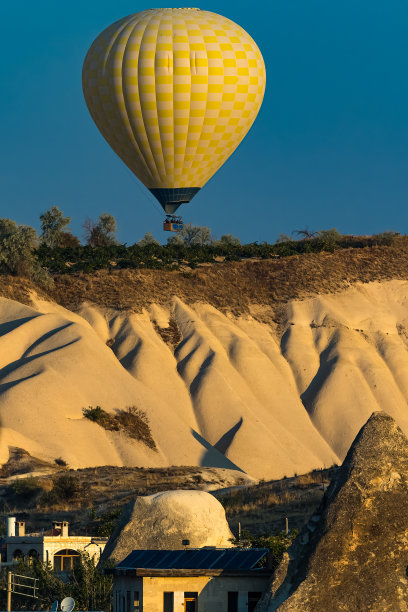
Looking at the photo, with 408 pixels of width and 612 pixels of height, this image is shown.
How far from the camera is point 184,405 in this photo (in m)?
88.4

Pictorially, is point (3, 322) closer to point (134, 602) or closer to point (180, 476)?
point (180, 476)

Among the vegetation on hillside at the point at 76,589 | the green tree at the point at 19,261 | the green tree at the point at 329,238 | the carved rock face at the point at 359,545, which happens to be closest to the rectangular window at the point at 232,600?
the carved rock face at the point at 359,545

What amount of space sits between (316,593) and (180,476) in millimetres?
46021

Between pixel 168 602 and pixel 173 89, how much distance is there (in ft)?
140

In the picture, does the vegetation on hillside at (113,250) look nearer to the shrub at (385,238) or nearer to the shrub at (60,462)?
the shrub at (385,238)

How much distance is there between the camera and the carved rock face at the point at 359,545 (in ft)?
86.9

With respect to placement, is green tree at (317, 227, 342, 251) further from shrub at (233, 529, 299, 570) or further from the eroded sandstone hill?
shrub at (233, 529, 299, 570)

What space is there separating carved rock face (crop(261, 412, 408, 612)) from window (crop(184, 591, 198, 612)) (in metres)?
3.66

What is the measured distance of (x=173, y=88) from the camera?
69.7 meters

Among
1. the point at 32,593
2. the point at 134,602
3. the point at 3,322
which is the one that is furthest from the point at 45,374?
the point at 134,602

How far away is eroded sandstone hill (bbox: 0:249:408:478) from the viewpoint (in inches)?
3182

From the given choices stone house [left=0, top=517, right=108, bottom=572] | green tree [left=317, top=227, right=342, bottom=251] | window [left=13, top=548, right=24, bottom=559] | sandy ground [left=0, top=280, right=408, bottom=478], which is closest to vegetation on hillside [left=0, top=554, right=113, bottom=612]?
stone house [left=0, top=517, right=108, bottom=572]

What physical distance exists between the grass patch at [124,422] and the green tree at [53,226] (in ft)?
107

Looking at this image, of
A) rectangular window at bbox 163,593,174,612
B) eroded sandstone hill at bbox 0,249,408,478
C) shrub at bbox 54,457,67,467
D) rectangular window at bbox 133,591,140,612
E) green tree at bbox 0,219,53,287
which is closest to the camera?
rectangular window at bbox 163,593,174,612
